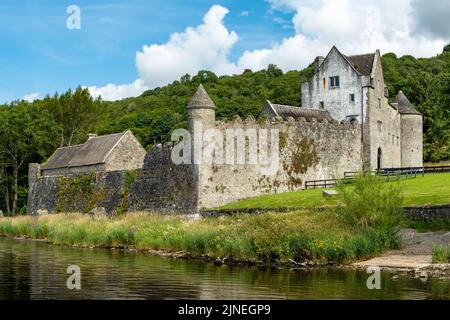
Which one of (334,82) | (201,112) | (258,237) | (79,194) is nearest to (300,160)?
(334,82)

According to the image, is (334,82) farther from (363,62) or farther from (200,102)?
(200,102)

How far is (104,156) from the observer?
52.0 metres

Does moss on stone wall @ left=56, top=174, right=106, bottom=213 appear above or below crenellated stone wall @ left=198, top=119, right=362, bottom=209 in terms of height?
below

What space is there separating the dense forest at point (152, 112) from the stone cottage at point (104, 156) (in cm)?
894

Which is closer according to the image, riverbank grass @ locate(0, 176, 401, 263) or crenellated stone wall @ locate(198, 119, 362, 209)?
riverbank grass @ locate(0, 176, 401, 263)

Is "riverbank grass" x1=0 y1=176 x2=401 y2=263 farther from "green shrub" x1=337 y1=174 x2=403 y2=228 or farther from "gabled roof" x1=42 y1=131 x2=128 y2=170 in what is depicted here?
"gabled roof" x1=42 y1=131 x2=128 y2=170

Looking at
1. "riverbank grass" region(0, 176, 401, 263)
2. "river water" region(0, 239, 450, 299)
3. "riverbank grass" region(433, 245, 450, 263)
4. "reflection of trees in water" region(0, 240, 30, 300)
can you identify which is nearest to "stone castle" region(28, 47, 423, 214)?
"riverbank grass" region(0, 176, 401, 263)

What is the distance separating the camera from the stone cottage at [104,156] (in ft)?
172

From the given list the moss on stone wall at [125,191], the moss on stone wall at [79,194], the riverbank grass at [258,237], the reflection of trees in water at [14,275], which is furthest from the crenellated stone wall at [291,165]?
the reflection of trees in water at [14,275]

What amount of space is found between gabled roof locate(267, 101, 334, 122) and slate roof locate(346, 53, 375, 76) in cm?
433

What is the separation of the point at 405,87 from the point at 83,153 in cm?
3612

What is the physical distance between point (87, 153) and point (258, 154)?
19.8 m

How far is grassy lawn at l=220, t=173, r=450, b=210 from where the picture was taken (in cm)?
3069

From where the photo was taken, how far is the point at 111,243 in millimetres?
33281
